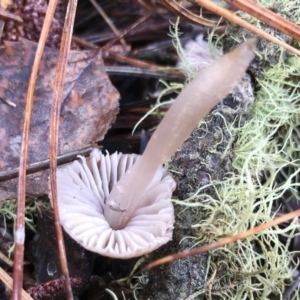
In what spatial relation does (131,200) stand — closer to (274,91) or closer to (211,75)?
(211,75)

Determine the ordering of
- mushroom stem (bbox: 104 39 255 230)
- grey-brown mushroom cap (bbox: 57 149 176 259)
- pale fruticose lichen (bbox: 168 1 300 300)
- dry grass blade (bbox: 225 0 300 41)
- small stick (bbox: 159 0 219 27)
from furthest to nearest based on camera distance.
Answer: small stick (bbox: 159 0 219 27), dry grass blade (bbox: 225 0 300 41), pale fruticose lichen (bbox: 168 1 300 300), grey-brown mushroom cap (bbox: 57 149 176 259), mushroom stem (bbox: 104 39 255 230)

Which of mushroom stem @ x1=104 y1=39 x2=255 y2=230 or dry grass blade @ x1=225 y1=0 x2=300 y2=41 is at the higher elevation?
dry grass blade @ x1=225 y1=0 x2=300 y2=41

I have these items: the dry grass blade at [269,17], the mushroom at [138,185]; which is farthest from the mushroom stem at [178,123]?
the dry grass blade at [269,17]

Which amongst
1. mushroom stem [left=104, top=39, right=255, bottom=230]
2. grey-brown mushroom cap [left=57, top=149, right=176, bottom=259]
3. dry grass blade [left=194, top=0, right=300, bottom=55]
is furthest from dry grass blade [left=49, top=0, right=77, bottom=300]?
dry grass blade [left=194, top=0, right=300, bottom=55]

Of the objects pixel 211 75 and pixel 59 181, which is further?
pixel 59 181

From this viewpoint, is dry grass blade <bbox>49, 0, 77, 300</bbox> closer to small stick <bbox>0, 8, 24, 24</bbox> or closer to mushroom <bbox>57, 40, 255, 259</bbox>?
mushroom <bbox>57, 40, 255, 259</bbox>

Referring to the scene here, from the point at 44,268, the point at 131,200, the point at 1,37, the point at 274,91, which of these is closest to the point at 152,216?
the point at 131,200
